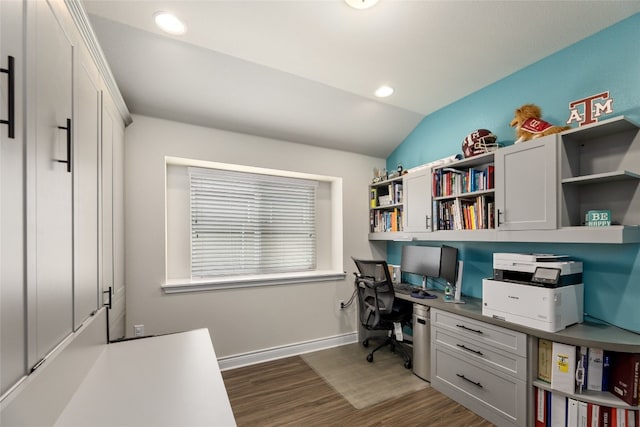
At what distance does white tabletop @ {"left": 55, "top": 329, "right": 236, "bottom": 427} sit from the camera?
0.97 metres

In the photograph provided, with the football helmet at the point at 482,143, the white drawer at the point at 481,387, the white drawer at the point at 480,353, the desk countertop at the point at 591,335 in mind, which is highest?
the football helmet at the point at 482,143

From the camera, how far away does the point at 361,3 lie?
66.2 inches

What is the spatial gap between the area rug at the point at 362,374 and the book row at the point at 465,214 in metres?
1.49

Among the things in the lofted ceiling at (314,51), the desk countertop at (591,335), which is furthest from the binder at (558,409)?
the lofted ceiling at (314,51)

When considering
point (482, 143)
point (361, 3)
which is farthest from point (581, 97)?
point (361, 3)

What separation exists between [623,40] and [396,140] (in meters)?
2.04

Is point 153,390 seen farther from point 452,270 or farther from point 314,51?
point 452,270

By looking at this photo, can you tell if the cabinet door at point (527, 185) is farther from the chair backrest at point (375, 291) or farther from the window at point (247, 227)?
the window at point (247, 227)

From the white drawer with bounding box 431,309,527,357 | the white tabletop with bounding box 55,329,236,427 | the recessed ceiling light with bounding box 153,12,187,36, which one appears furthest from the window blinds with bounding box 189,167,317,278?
the white drawer with bounding box 431,309,527,357

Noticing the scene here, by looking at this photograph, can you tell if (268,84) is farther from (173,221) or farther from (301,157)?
(173,221)

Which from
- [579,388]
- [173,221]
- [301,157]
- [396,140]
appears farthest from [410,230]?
[173,221]

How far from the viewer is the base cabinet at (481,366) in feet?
6.28

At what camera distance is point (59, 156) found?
106cm

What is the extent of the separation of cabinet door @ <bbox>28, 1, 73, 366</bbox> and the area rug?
2.13 meters
